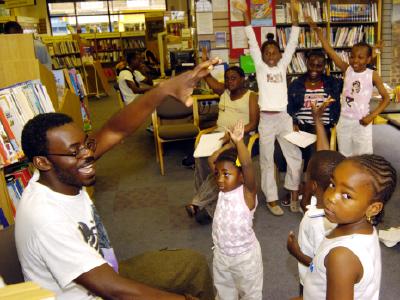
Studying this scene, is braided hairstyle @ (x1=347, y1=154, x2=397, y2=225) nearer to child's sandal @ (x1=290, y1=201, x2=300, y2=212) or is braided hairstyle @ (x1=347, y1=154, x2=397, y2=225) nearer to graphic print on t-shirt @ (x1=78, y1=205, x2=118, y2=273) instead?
graphic print on t-shirt @ (x1=78, y1=205, x2=118, y2=273)

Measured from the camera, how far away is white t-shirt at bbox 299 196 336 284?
1.60 meters

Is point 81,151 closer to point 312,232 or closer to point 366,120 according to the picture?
point 312,232

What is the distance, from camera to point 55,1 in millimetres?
13773

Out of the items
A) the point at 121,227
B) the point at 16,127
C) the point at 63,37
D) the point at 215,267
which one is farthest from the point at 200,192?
the point at 63,37

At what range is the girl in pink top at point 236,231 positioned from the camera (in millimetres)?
2033

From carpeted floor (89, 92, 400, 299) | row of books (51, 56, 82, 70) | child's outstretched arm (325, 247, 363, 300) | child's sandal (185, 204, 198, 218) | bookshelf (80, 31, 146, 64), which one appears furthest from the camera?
bookshelf (80, 31, 146, 64)

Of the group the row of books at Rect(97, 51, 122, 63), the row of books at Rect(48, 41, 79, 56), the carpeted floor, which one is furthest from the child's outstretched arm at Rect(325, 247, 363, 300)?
the row of books at Rect(97, 51, 122, 63)

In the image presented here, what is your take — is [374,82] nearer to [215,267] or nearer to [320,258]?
[215,267]

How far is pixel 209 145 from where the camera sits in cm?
341

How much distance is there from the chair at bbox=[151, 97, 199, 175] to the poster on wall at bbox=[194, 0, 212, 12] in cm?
127

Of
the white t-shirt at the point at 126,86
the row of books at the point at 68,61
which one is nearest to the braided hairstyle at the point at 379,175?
the white t-shirt at the point at 126,86

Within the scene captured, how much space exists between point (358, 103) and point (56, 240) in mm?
2780

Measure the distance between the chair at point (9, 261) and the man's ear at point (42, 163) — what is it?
1.20ft

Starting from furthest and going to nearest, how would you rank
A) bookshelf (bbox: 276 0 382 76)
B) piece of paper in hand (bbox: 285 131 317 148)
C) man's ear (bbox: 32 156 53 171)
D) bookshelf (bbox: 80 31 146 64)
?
bookshelf (bbox: 80 31 146 64) < bookshelf (bbox: 276 0 382 76) < piece of paper in hand (bbox: 285 131 317 148) < man's ear (bbox: 32 156 53 171)
